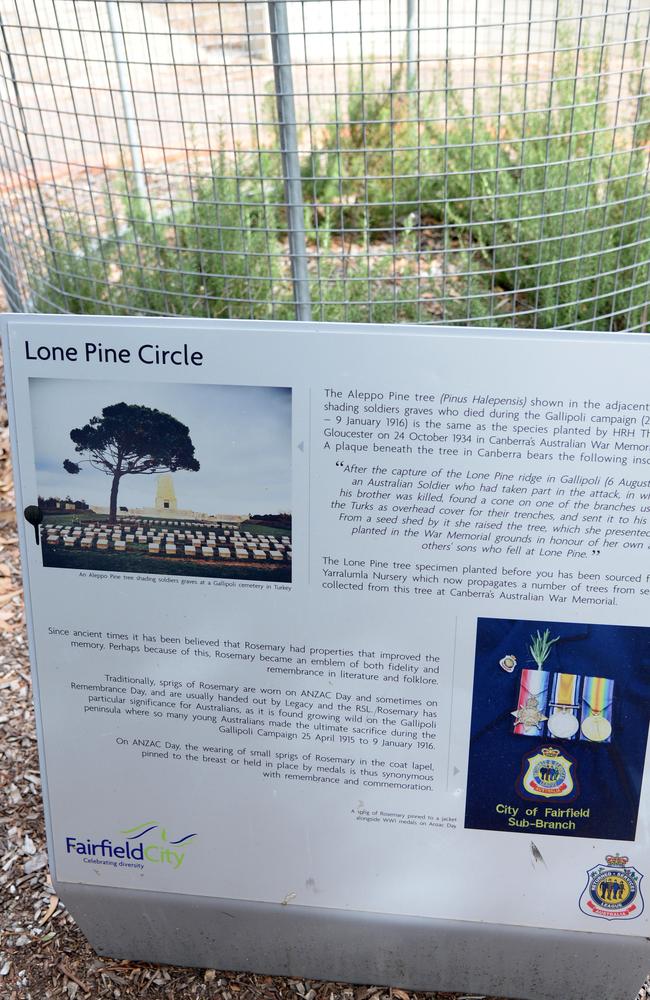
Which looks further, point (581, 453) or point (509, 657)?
point (509, 657)

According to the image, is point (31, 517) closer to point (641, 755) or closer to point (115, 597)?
point (115, 597)

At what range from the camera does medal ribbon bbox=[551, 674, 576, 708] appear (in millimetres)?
1883

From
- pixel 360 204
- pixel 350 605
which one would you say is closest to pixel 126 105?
pixel 360 204

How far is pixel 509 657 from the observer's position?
1.89 meters

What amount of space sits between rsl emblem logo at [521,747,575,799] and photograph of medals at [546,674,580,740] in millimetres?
45

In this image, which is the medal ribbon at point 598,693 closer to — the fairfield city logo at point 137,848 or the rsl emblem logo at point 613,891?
the rsl emblem logo at point 613,891

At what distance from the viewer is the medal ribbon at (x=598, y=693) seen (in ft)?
6.16

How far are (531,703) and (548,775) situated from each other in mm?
164

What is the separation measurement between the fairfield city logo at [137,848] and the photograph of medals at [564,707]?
82 centimetres

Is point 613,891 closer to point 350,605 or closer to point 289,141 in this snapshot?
point 350,605

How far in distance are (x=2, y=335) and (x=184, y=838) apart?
1.14 m

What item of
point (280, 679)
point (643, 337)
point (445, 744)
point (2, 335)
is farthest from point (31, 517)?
point (643, 337)

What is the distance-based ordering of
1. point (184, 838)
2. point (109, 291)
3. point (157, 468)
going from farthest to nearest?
1. point (109, 291)
2. point (184, 838)
3. point (157, 468)


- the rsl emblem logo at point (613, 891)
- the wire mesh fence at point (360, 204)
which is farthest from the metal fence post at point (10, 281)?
the rsl emblem logo at point (613, 891)
